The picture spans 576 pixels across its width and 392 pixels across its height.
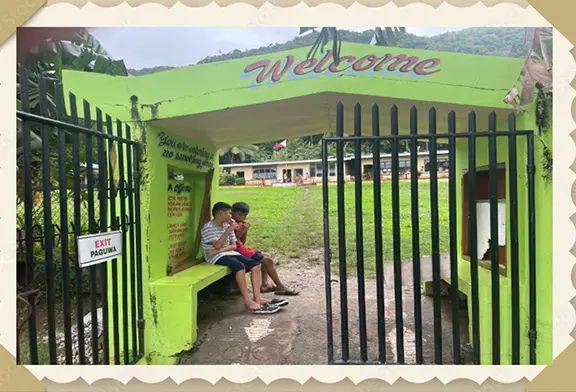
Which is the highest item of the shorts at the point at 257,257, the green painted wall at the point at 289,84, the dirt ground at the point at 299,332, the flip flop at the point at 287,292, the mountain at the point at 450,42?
the mountain at the point at 450,42

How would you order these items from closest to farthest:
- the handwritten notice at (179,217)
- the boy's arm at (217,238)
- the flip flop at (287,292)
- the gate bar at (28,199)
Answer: the gate bar at (28,199) < the handwritten notice at (179,217) < the boy's arm at (217,238) < the flip flop at (287,292)

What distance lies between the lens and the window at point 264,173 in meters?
17.2

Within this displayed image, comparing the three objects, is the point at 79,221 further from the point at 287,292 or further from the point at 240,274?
the point at 287,292

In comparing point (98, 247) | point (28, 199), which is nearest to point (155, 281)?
point (98, 247)

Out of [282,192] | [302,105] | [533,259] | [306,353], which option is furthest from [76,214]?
[282,192]

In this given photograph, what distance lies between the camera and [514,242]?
282cm

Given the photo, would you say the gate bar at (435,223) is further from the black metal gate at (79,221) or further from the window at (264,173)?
the window at (264,173)

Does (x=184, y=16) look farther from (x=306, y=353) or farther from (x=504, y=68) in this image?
(x=306, y=353)

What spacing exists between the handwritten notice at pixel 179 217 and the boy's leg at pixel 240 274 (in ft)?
1.72

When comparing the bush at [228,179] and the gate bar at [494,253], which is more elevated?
the bush at [228,179]

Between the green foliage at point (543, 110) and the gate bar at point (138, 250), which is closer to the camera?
the green foliage at point (543, 110)

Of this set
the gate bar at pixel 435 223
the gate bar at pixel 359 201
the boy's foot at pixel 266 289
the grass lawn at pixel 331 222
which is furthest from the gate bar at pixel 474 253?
the grass lawn at pixel 331 222

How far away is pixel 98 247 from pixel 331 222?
7.72 m

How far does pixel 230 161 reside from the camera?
61.4ft
